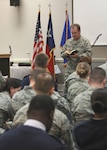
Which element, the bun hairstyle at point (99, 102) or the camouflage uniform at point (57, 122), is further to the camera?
the camouflage uniform at point (57, 122)

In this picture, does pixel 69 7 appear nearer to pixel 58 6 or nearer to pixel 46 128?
pixel 58 6

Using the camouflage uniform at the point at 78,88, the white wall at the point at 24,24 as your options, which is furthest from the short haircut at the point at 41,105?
the white wall at the point at 24,24

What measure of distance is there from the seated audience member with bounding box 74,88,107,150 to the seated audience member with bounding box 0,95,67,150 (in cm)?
53

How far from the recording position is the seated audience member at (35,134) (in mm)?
1749

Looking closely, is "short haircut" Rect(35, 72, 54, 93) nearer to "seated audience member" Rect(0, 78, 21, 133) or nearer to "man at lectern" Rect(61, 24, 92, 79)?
"seated audience member" Rect(0, 78, 21, 133)

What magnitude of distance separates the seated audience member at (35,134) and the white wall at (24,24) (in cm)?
699

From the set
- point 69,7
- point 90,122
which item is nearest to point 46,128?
point 90,122

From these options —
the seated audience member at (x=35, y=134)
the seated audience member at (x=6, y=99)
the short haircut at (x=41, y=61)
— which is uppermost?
the short haircut at (x=41, y=61)

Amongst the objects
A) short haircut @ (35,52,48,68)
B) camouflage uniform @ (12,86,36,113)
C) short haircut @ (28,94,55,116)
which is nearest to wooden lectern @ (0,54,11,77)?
short haircut @ (35,52,48,68)

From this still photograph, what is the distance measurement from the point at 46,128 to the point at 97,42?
620 centimetres

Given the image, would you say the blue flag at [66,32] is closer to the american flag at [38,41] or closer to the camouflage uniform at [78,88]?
the american flag at [38,41]

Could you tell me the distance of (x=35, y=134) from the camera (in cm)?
178

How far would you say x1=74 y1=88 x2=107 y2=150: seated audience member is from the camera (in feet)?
7.73

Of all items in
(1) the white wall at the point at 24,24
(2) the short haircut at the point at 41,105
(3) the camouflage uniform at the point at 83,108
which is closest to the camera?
(2) the short haircut at the point at 41,105
